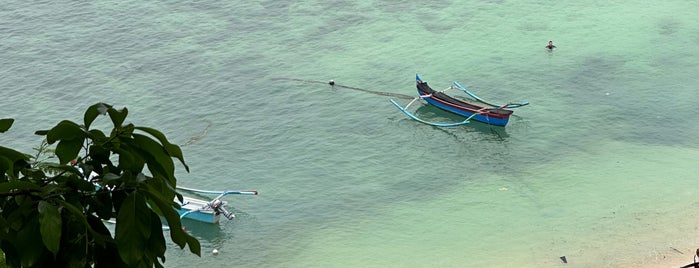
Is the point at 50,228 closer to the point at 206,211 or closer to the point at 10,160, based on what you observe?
the point at 10,160

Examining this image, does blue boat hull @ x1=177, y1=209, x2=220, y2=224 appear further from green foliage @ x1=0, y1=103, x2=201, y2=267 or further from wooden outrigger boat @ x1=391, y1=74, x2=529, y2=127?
green foliage @ x1=0, y1=103, x2=201, y2=267

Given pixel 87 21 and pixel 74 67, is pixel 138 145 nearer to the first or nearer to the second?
pixel 74 67

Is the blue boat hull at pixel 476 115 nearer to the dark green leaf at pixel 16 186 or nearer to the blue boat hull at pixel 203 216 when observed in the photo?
the blue boat hull at pixel 203 216

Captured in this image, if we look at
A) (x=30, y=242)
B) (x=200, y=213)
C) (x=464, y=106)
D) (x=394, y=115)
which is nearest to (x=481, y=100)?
(x=464, y=106)

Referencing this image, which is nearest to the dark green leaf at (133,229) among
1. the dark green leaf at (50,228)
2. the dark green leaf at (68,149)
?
the dark green leaf at (50,228)

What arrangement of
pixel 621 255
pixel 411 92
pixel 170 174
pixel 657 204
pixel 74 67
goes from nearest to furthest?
pixel 170 174, pixel 621 255, pixel 657 204, pixel 411 92, pixel 74 67

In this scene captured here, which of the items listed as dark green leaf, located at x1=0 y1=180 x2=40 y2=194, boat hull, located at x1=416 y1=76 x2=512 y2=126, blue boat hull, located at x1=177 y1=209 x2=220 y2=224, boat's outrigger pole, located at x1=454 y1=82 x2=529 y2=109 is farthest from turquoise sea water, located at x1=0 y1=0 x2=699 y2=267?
dark green leaf, located at x1=0 y1=180 x2=40 y2=194

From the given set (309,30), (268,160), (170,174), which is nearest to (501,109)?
(268,160)
